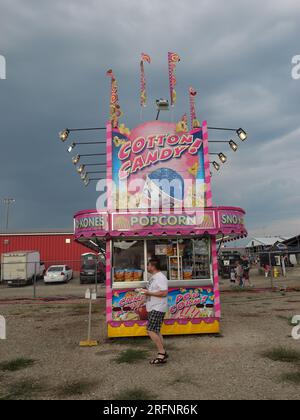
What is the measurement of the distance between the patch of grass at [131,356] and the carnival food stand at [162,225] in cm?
130

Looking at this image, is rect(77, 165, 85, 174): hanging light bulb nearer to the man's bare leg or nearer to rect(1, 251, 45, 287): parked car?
the man's bare leg

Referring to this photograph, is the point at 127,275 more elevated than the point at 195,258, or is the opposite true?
the point at 195,258

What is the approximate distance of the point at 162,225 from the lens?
8688 mm

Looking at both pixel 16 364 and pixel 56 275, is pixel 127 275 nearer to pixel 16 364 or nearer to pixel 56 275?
pixel 16 364

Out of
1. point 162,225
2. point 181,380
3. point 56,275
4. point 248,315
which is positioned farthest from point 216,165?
point 56,275

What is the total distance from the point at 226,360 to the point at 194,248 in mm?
3263

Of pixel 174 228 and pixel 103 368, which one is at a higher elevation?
pixel 174 228

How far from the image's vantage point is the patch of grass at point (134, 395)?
193 inches

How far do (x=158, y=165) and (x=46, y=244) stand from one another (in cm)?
2678

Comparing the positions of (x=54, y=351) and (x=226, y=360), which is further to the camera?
(x=54, y=351)

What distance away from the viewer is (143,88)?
11.5 meters
